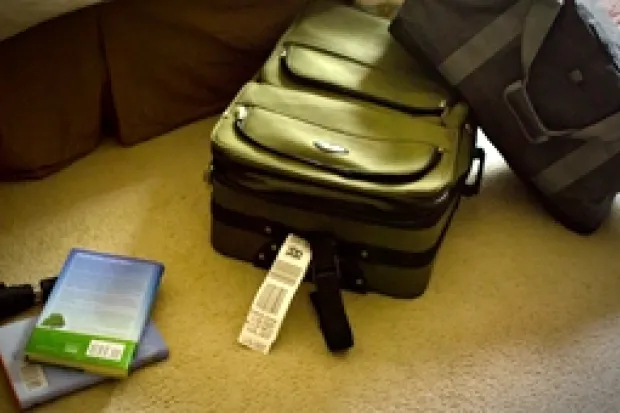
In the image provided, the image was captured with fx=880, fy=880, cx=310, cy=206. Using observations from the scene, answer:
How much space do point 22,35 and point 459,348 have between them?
97cm

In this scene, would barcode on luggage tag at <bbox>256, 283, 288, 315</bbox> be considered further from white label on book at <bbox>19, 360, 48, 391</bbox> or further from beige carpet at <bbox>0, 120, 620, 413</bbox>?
white label on book at <bbox>19, 360, 48, 391</bbox>

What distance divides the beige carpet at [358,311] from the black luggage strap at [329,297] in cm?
3

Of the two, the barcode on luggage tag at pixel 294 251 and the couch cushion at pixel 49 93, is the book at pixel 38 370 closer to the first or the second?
the barcode on luggage tag at pixel 294 251

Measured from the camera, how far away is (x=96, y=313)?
1.44 meters

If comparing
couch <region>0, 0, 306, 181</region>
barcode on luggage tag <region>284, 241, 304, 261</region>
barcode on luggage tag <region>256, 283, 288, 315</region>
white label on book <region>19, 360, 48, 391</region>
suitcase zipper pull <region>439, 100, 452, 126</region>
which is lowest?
white label on book <region>19, 360, 48, 391</region>

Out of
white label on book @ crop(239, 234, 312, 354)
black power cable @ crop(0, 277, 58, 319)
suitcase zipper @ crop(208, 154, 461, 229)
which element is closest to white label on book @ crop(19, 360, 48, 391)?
black power cable @ crop(0, 277, 58, 319)

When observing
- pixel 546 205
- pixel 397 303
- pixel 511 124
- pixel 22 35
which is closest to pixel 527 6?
pixel 511 124

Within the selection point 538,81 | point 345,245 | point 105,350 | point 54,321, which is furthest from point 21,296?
point 538,81

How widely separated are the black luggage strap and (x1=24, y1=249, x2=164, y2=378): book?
274 mm

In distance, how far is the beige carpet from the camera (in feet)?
4.62

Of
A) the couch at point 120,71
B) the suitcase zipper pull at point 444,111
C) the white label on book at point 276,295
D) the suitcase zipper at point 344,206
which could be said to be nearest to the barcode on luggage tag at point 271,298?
the white label on book at point 276,295

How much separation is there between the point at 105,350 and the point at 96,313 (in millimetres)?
81

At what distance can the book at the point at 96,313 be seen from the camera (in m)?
1.37

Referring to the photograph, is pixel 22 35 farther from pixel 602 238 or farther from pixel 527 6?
pixel 602 238
